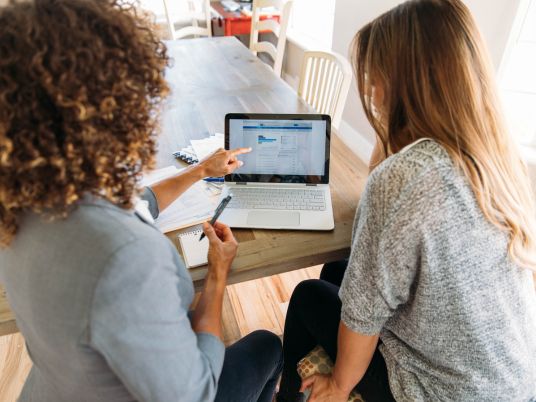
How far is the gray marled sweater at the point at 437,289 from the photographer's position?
0.64m

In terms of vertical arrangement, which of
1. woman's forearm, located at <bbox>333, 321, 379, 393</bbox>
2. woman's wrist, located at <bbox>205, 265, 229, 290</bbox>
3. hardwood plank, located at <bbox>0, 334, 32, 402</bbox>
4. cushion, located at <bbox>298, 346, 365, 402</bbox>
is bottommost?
hardwood plank, located at <bbox>0, 334, 32, 402</bbox>

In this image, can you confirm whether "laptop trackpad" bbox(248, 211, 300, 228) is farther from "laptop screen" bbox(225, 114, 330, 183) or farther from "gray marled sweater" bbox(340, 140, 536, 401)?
"gray marled sweater" bbox(340, 140, 536, 401)

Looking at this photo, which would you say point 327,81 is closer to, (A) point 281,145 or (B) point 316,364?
(A) point 281,145

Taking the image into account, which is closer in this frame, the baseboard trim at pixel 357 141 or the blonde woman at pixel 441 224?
the blonde woman at pixel 441 224

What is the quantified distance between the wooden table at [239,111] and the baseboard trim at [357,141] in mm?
1057

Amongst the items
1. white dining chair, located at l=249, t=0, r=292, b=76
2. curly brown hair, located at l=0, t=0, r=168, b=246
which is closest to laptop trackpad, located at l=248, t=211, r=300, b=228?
curly brown hair, located at l=0, t=0, r=168, b=246

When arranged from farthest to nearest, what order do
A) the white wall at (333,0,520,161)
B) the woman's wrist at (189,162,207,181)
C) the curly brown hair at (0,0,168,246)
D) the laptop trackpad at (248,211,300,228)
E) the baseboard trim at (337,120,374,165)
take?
the baseboard trim at (337,120,374,165), the white wall at (333,0,520,161), the woman's wrist at (189,162,207,181), the laptop trackpad at (248,211,300,228), the curly brown hair at (0,0,168,246)

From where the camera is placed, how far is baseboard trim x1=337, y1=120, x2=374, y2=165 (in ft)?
9.33

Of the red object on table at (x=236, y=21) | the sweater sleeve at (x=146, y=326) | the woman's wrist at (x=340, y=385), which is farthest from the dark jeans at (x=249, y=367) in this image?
the red object on table at (x=236, y=21)

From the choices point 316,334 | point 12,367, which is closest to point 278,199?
point 316,334

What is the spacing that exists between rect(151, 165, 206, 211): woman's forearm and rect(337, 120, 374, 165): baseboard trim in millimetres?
1908

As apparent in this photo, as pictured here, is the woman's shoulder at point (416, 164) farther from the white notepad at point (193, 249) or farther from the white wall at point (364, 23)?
the white wall at point (364, 23)

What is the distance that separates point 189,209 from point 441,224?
669 millimetres

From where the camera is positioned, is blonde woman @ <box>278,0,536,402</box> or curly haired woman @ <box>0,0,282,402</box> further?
blonde woman @ <box>278,0,536,402</box>
